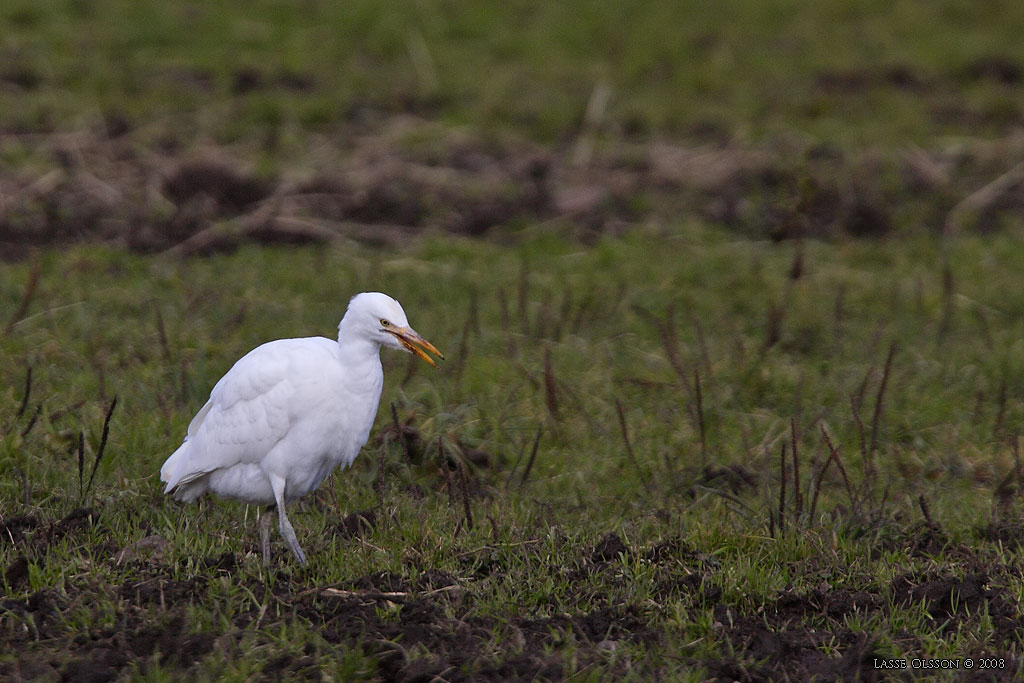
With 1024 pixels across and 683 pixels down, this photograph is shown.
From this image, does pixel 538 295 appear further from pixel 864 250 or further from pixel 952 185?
pixel 952 185

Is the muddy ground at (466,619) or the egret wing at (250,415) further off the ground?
the egret wing at (250,415)

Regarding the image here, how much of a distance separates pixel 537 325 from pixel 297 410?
9.30 feet

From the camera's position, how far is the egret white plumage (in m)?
4.87

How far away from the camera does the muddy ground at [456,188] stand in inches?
365

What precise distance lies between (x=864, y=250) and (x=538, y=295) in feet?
8.06

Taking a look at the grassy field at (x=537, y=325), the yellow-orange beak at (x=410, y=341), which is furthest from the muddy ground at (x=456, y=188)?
the yellow-orange beak at (x=410, y=341)

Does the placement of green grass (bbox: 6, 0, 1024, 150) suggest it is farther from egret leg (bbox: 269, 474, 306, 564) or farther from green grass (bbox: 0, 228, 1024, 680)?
egret leg (bbox: 269, 474, 306, 564)

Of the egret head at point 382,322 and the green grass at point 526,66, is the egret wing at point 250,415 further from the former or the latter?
the green grass at point 526,66

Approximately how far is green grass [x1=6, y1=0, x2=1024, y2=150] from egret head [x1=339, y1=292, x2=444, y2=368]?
6338 mm

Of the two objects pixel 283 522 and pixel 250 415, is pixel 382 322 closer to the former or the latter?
pixel 250 415

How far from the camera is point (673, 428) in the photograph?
253 inches

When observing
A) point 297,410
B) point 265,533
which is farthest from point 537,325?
point 265,533

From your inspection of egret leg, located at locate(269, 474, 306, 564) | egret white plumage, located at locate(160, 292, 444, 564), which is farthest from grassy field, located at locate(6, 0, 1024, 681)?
egret white plumage, located at locate(160, 292, 444, 564)

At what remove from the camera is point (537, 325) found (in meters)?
7.52
